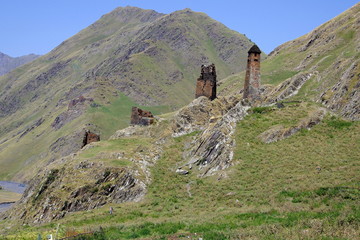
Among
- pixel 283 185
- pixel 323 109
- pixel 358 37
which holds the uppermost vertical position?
pixel 358 37

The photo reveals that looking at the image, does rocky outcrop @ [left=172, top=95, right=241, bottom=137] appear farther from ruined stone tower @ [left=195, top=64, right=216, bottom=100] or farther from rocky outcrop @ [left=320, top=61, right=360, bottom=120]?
rocky outcrop @ [left=320, top=61, right=360, bottom=120]

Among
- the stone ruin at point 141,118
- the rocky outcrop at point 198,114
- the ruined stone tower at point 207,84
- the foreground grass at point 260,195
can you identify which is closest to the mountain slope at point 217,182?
the foreground grass at point 260,195

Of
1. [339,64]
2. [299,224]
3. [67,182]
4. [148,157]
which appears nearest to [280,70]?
[339,64]

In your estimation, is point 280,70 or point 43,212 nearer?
point 43,212

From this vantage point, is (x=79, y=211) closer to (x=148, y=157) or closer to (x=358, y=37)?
(x=148, y=157)

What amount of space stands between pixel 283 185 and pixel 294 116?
55.5ft

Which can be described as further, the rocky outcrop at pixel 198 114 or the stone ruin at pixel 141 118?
the stone ruin at pixel 141 118

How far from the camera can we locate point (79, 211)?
43.2m

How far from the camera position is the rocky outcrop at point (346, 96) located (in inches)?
1851

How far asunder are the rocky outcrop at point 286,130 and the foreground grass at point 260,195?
28.2 inches

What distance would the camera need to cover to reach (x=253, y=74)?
62.0 metres

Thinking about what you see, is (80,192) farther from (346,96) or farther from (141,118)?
(346,96)

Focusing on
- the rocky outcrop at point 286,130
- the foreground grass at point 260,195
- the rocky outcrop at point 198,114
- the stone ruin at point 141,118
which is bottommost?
the foreground grass at point 260,195

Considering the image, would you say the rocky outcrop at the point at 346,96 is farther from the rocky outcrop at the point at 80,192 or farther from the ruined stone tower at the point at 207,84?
the rocky outcrop at the point at 80,192
